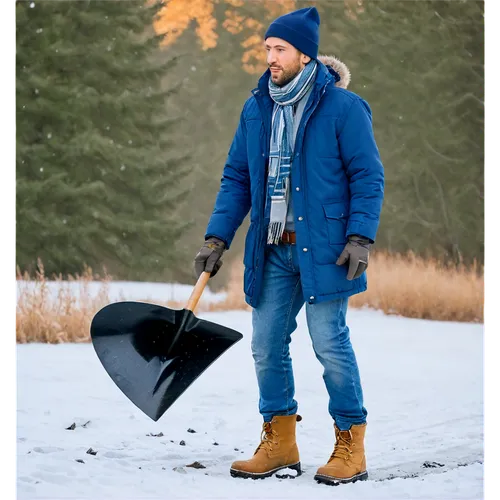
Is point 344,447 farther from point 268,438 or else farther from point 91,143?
point 91,143

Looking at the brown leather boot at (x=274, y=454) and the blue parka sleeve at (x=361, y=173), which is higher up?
the blue parka sleeve at (x=361, y=173)

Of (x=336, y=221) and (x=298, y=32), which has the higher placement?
(x=298, y=32)

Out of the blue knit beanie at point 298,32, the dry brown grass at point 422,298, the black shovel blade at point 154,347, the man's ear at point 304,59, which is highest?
the blue knit beanie at point 298,32

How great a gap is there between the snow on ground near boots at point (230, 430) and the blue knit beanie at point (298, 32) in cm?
200

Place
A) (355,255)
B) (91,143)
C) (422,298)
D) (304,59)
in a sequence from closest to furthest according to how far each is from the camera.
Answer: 1. (355,255)
2. (304,59)
3. (422,298)
4. (91,143)

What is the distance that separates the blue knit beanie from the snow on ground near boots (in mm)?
2000

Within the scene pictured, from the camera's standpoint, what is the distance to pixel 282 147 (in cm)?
375

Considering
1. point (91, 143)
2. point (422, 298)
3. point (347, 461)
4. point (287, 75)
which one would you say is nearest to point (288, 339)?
point (347, 461)

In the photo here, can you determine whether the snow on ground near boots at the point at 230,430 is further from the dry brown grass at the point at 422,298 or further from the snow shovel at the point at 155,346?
the dry brown grass at the point at 422,298

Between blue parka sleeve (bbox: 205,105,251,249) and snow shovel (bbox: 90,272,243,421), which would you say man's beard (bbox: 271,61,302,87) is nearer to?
blue parka sleeve (bbox: 205,105,251,249)

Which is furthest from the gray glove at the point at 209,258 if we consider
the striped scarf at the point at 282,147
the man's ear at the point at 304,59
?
the man's ear at the point at 304,59

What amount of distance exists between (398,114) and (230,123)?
8144 millimetres

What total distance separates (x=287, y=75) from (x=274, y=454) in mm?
1784

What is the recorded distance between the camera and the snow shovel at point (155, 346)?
143 inches
